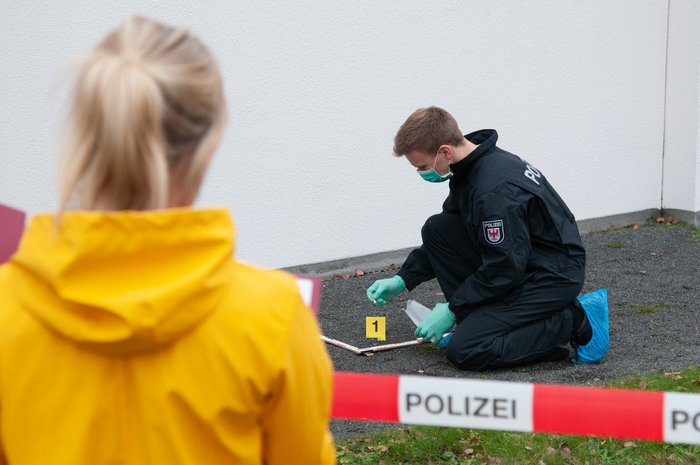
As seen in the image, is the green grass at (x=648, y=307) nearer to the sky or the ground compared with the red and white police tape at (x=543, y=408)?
nearer to the ground

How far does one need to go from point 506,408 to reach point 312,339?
1283mm

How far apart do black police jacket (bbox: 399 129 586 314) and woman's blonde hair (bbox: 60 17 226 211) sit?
359 centimetres

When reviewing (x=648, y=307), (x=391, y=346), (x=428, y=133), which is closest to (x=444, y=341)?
(x=391, y=346)

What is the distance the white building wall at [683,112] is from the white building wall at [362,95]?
0.13 metres

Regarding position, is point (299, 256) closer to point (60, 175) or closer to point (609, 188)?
point (609, 188)

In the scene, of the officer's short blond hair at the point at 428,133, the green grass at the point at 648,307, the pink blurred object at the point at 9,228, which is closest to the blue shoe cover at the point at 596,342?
the green grass at the point at 648,307

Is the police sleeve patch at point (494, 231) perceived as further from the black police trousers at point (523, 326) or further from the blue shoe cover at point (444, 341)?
the blue shoe cover at point (444, 341)

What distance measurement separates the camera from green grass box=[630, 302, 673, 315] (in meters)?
5.97

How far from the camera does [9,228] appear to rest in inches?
73.2

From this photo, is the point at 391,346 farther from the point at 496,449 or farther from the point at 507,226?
the point at 496,449

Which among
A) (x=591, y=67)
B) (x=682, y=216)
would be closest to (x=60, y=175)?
(x=591, y=67)

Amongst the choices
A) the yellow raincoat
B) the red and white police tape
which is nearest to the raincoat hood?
the yellow raincoat

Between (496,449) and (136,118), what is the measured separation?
2.89 m

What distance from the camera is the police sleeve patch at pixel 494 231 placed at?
472 centimetres
